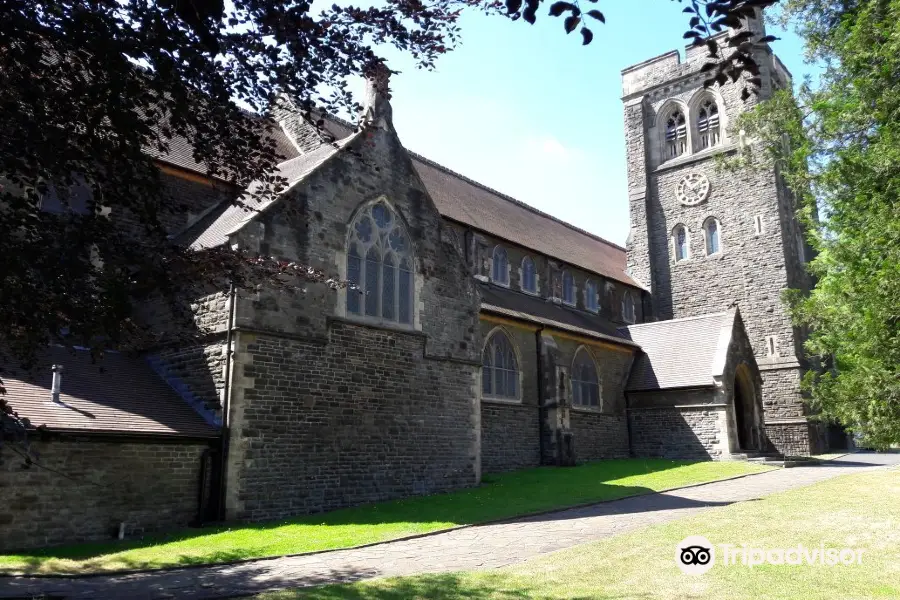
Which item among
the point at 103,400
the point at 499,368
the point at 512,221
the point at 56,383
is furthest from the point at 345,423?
the point at 512,221

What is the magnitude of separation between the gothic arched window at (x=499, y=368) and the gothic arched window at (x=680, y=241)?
16987 millimetres

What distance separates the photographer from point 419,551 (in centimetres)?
945

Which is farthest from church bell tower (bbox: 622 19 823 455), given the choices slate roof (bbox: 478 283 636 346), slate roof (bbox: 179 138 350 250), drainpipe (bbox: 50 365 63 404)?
drainpipe (bbox: 50 365 63 404)

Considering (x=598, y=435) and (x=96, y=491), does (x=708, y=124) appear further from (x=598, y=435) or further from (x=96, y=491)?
(x=96, y=491)

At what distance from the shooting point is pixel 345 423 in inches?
555

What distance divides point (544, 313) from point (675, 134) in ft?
56.3

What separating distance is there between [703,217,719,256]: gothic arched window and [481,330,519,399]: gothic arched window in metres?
17.0

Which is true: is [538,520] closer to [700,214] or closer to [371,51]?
[371,51]

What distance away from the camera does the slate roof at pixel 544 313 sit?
22000mm

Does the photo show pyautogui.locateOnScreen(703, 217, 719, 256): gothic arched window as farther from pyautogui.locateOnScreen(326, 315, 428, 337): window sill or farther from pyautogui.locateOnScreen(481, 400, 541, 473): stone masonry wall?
pyautogui.locateOnScreen(326, 315, 428, 337): window sill

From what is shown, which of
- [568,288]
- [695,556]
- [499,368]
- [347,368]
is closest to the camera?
[695,556]

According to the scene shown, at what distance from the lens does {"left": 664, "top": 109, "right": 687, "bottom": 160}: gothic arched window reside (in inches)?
1438

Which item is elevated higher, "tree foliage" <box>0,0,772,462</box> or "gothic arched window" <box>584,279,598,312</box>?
"gothic arched window" <box>584,279,598,312</box>

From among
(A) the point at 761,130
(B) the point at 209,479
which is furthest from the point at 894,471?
(B) the point at 209,479
